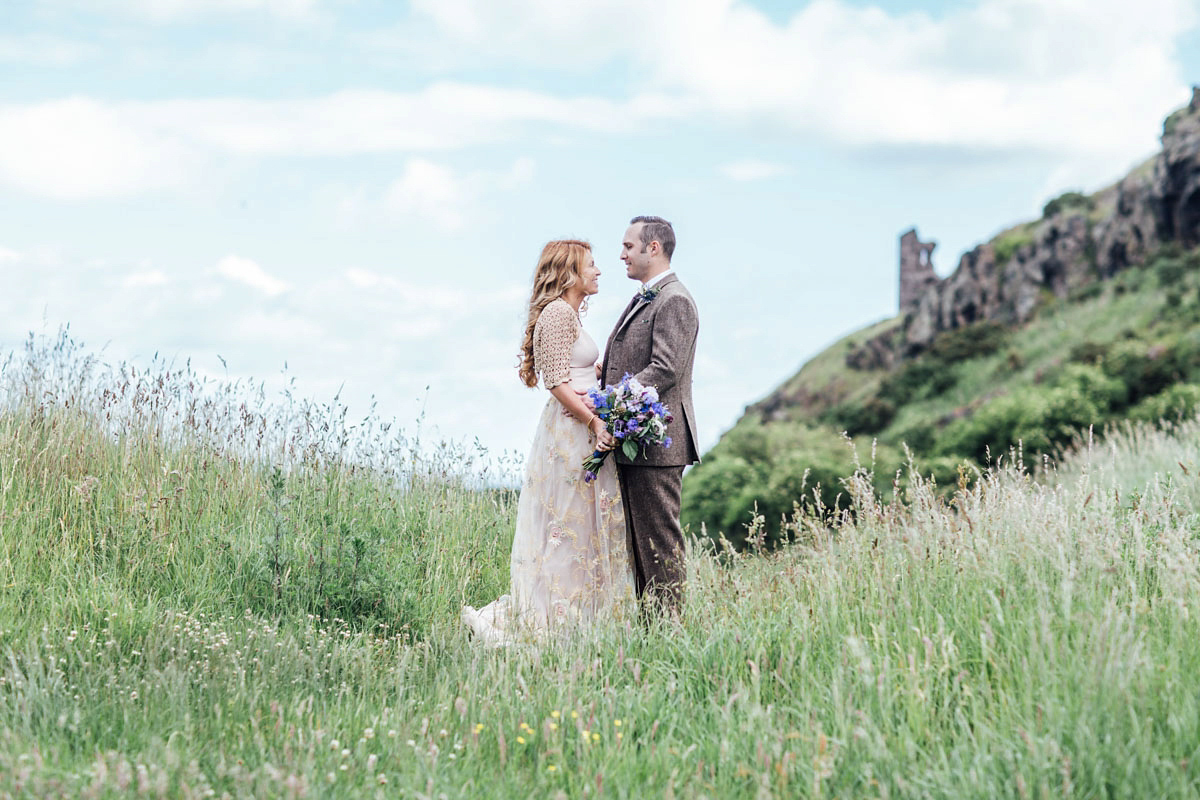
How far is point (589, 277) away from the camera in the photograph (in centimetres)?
621

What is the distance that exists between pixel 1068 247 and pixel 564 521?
5335 centimetres

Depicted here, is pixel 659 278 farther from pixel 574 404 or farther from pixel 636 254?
pixel 574 404

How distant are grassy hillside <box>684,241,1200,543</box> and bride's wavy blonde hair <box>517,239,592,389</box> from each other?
679 cm

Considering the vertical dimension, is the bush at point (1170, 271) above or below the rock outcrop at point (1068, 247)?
below

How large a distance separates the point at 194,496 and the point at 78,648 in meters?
2.30

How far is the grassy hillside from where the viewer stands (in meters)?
23.9

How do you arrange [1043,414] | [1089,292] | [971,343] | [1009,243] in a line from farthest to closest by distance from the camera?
[1009,243] → [1089,292] → [971,343] → [1043,414]

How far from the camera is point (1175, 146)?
42.8m

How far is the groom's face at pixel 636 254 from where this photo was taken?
20.0ft

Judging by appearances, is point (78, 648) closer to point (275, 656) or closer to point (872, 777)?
point (275, 656)

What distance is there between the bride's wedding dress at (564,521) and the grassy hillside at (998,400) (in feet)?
20.6

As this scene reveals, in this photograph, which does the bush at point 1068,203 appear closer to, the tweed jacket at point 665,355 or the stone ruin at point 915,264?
the stone ruin at point 915,264

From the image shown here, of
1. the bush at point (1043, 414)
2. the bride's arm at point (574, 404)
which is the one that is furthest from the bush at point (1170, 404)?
the bride's arm at point (574, 404)

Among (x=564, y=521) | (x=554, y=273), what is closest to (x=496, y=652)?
(x=564, y=521)
